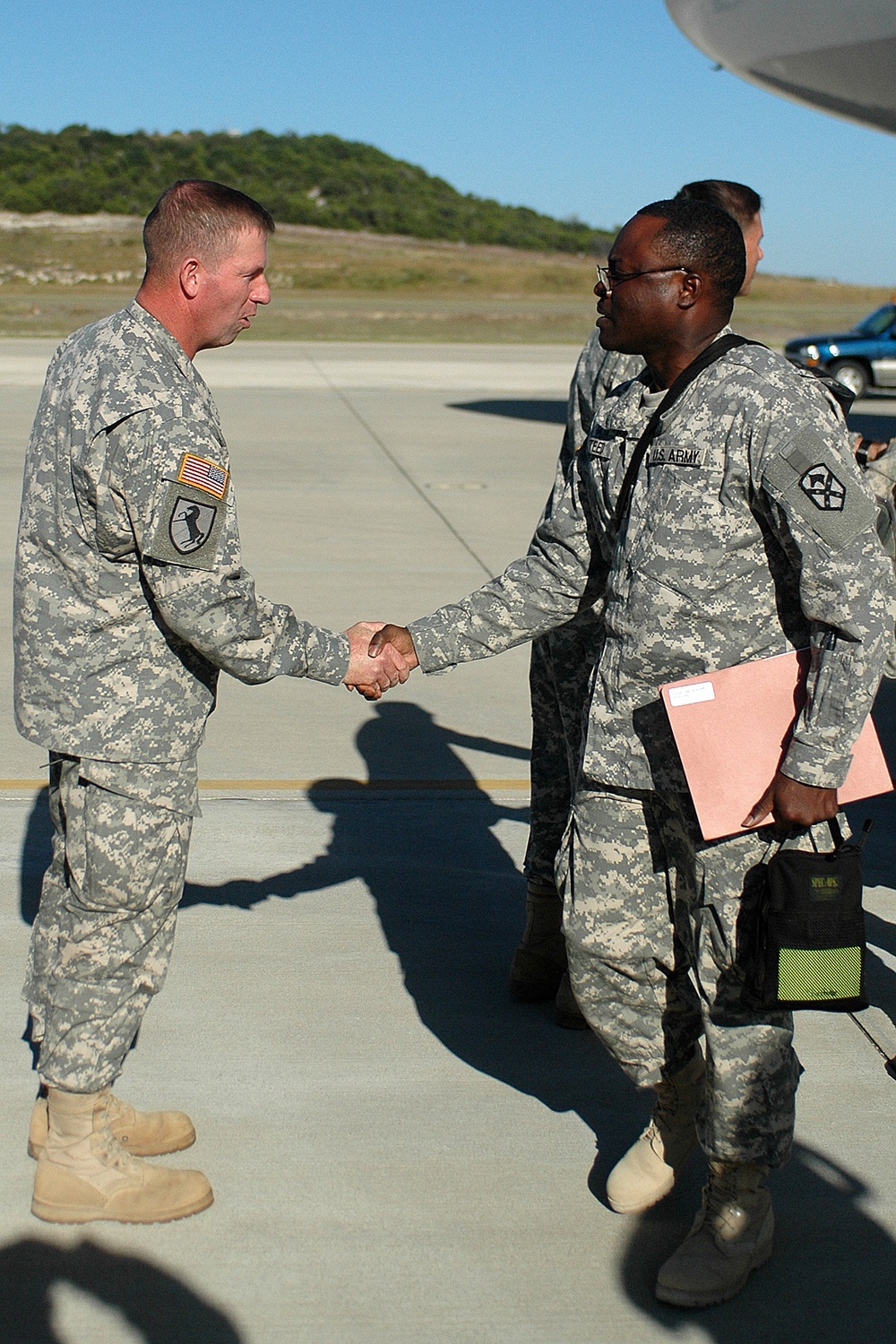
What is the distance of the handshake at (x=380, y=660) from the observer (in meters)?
3.29

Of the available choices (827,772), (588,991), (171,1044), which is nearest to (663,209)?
(827,772)

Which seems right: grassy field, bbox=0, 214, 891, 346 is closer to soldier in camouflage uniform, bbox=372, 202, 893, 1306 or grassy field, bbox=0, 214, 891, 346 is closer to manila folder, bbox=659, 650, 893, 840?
soldier in camouflage uniform, bbox=372, 202, 893, 1306

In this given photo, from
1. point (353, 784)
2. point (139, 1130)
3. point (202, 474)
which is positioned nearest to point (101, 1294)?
point (139, 1130)

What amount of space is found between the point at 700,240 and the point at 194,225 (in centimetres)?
96

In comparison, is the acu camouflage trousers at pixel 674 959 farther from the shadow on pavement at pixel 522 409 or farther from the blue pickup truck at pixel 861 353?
the blue pickup truck at pixel 861 353

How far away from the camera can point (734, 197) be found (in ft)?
13.3

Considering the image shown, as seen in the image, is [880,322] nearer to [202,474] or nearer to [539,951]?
[539,951]

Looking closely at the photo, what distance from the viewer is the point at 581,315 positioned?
1725 inches

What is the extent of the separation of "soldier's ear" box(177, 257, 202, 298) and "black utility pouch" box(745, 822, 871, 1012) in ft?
Result: 5.04

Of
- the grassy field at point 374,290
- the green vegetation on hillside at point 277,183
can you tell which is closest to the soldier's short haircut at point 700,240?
the grassy field at point 374,290

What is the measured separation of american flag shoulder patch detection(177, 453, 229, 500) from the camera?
2604mm

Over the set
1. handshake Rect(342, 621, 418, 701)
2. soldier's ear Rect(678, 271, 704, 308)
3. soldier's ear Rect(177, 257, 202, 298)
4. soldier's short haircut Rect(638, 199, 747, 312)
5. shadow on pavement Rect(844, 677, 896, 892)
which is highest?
soldier's short haircut Rect(638, 199, 747, 312)

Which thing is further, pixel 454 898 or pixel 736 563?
pixel 454 898

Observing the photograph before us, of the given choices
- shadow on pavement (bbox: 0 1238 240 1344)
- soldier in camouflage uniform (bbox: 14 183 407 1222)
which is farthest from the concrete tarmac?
soldier in camouflage uniform (bbox: 14 183 407 1222)
